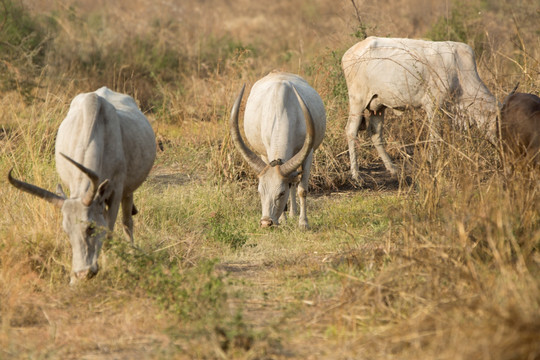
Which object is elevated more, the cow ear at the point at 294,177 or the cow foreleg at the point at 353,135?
the cow ear at the point at 294,177

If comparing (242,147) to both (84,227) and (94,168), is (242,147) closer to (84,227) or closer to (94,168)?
(94,168)

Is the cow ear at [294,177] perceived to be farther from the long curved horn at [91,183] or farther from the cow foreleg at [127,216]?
the long curved horn at [91,183]

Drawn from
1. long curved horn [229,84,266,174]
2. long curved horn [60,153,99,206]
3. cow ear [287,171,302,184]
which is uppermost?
long curved horn [60,153,99,206]

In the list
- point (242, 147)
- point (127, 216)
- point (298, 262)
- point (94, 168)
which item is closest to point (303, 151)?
point (242, 147)

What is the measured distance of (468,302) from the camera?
383 cm

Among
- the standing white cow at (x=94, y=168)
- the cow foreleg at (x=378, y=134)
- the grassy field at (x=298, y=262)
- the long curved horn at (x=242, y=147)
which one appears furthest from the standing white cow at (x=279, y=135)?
the cow foreleg at (x=378, y=134)

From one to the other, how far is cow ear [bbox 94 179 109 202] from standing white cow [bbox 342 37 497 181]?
4488mm

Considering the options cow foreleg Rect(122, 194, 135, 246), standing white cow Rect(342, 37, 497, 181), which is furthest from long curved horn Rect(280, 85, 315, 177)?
standing white cow Rect(342, 37, 497, 181)

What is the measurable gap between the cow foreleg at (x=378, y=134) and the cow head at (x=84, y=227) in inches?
215

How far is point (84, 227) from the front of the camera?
493cm

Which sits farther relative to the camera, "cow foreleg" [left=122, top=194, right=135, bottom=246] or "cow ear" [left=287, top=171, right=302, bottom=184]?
"cow ear" [left=287, top=171, right=302, bottom=184]

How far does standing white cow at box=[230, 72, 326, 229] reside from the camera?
696cm

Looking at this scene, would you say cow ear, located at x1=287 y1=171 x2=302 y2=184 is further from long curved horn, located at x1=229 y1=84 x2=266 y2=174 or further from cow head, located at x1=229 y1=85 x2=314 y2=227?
long curved horn, located at x1=229 y1=84 x2=266 y2=174

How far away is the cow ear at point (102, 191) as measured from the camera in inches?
193
